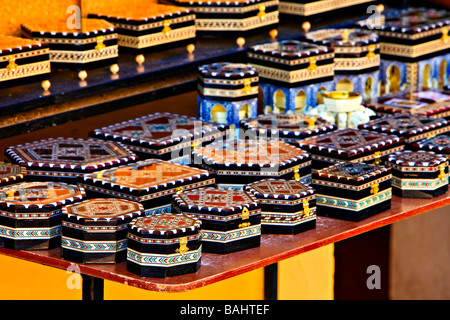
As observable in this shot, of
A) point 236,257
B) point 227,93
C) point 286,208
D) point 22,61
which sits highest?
point 22,61

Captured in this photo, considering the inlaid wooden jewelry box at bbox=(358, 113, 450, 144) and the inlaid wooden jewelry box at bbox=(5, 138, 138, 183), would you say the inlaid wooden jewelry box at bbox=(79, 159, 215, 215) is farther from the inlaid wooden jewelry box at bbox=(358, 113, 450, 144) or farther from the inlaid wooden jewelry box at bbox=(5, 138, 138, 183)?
the inlaid wooden jewelry box at bbox=(358, 113, 450, 144)

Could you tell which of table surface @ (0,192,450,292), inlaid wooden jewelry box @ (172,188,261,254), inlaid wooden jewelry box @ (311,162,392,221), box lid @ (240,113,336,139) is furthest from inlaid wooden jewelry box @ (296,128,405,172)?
inlaid wooden jewelry box @ (172,188,261,254)

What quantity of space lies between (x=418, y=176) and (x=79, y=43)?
205cm

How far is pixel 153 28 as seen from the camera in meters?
6.82

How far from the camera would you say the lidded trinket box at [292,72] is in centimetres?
663

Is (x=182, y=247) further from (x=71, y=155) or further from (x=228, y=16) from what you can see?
(x=228, y=16)

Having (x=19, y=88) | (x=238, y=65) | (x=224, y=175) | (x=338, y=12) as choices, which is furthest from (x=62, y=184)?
(x=338, y=12)

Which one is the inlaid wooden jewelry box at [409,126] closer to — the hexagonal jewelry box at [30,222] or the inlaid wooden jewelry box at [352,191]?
the inlaid wooden jewelry box at [352,191]

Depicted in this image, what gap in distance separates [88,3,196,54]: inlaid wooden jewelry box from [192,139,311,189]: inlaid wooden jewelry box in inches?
49.5

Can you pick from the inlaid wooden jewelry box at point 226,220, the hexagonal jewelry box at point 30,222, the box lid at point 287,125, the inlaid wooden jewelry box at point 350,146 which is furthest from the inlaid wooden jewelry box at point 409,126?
the hexagonal jewelry box at point 30,222

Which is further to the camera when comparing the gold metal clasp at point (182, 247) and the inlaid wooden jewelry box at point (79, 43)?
the inlaid wooden jewelry box at point (79, 43)

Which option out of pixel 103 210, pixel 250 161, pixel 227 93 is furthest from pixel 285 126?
pixel 103 210

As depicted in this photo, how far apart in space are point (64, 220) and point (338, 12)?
3.82m

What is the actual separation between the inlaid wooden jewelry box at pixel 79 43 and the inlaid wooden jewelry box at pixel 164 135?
52cm
